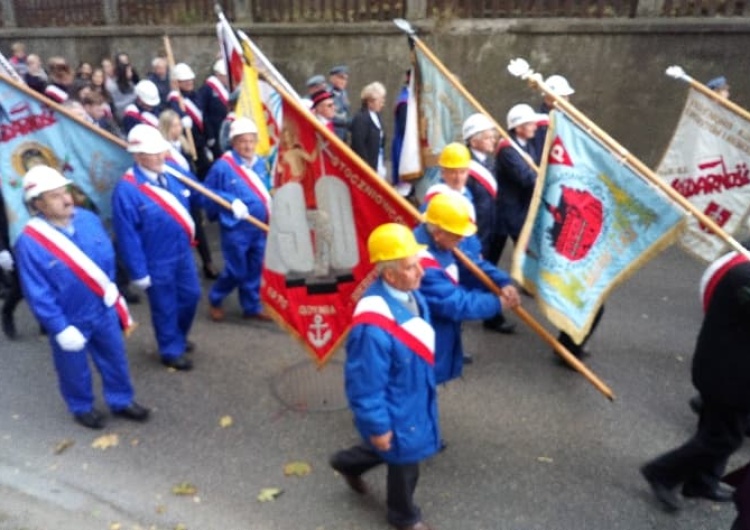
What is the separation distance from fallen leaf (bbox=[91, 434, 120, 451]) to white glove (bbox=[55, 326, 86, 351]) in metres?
0.75

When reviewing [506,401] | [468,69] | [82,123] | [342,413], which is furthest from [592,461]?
[468,69]

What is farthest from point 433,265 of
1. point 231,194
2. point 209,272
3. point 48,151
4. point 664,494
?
point 209,272

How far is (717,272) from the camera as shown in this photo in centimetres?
355

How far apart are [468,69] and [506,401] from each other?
23.4 ft

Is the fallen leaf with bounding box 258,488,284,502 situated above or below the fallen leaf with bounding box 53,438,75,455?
above

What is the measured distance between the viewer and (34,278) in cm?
414

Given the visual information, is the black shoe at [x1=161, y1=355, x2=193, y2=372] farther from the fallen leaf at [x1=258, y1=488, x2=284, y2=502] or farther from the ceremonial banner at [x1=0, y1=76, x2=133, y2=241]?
the fallen leaf at [x1=258, y1=488, x2=284, y2=502]

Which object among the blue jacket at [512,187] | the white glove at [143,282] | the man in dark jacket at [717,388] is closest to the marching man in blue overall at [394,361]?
the man in dark jacket at [717,388]

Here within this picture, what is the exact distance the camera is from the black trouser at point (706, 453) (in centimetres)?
362

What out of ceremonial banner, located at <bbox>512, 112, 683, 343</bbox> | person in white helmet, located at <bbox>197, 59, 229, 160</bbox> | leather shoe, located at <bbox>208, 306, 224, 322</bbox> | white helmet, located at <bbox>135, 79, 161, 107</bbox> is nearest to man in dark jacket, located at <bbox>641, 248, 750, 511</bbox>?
ceremonial banner, located at <bbox>512, 112, 683, 343</bbox>

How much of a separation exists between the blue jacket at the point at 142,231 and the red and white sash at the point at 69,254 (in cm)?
50

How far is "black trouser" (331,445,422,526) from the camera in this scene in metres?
3.54

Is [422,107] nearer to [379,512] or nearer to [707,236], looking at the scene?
[707,236]

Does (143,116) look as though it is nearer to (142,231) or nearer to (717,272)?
(142,231)
